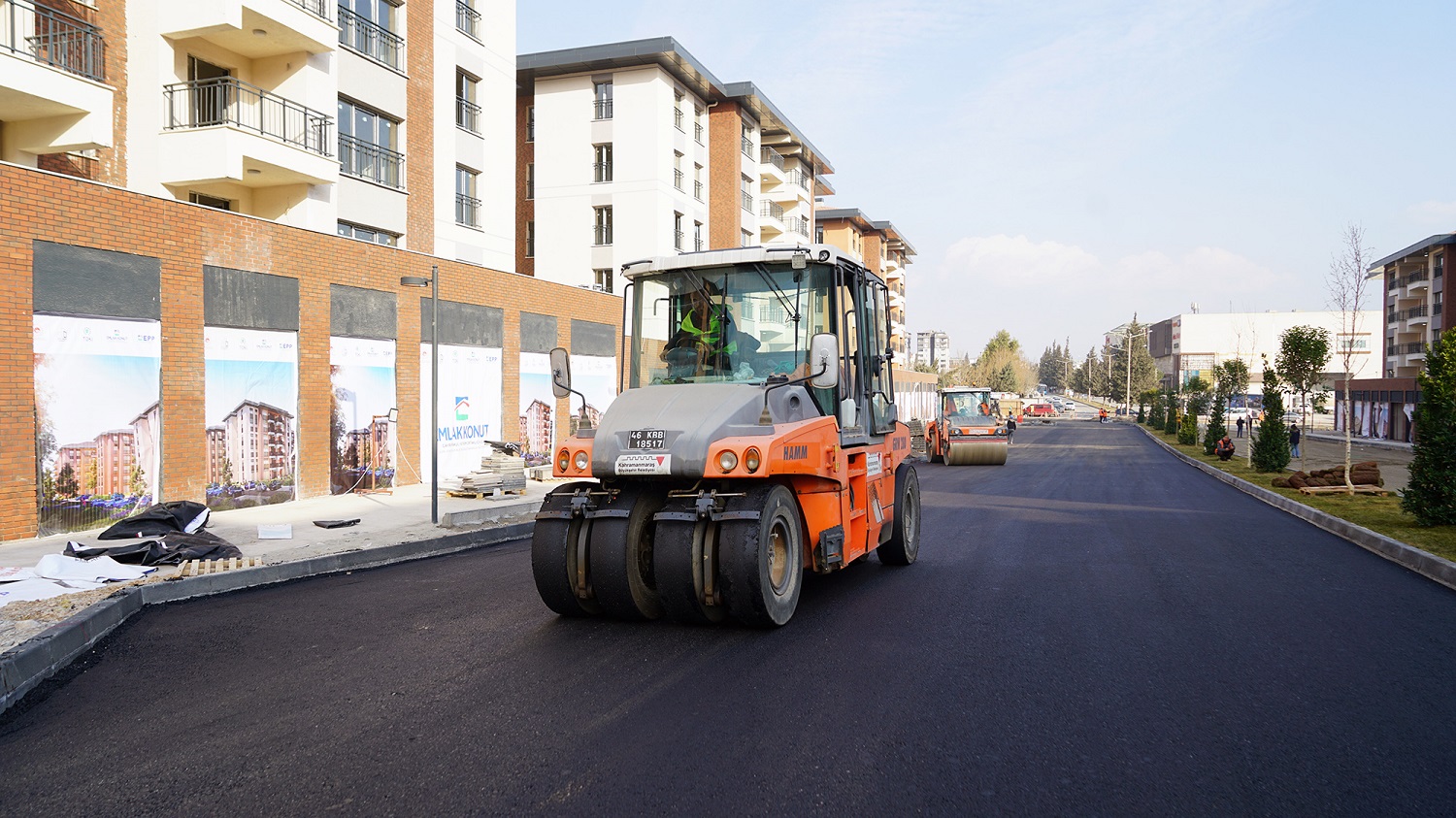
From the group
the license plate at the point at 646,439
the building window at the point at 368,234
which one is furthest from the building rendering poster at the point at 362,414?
the license plate at the point at 646,439

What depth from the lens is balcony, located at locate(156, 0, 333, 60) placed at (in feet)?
52.4

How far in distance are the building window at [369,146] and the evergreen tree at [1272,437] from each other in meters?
23.1

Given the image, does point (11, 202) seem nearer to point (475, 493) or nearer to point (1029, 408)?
point (475, 493)

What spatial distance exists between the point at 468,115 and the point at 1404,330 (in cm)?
6622

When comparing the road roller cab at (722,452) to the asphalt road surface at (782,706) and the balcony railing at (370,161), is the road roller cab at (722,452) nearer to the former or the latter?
the asphalt road surface at (782,706)

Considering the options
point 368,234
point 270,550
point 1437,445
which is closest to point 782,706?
point 270,550

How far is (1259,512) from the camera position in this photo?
15.9 m

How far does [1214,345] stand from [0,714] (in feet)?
425

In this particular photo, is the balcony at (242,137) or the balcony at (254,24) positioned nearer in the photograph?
the balcony at (254,24)

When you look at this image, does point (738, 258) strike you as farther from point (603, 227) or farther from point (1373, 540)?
point (603, 227)

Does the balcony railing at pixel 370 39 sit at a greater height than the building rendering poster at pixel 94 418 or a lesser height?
greater

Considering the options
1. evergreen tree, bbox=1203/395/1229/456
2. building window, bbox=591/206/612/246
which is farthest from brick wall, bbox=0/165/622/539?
evergreen tree, bbox=1203/395/1229/456

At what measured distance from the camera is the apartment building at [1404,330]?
5062 centimetres

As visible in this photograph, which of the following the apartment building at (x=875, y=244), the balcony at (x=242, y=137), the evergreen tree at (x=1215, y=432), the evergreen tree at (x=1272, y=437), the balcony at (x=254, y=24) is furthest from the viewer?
the apartment building at (x=875, y=244)
